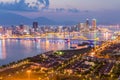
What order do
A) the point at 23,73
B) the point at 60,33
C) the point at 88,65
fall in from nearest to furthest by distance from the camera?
1. the point at 23,73
2. the point at 88,65
3. the point at 60,33

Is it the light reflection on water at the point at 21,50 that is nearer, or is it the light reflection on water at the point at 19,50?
the light reflection on water at the point at 19,50

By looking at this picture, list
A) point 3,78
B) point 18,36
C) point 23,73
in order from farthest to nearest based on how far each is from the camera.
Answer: point 18,36 < point 23,73 < point 3,78

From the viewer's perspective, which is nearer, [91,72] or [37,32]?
[91,72]

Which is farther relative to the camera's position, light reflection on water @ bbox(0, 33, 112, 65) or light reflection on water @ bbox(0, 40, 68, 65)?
light reflection on water @ bbox(0, 33, 112, 65)

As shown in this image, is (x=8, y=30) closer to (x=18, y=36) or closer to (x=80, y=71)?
(x=18, y=36)

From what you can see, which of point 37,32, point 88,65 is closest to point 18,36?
point 37,32

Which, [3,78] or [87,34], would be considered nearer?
[3,78]

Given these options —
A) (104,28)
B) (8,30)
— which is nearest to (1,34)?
(8,30)

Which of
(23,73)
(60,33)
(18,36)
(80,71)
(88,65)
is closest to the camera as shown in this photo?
(23,73)

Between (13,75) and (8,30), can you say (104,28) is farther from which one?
(13,75)
